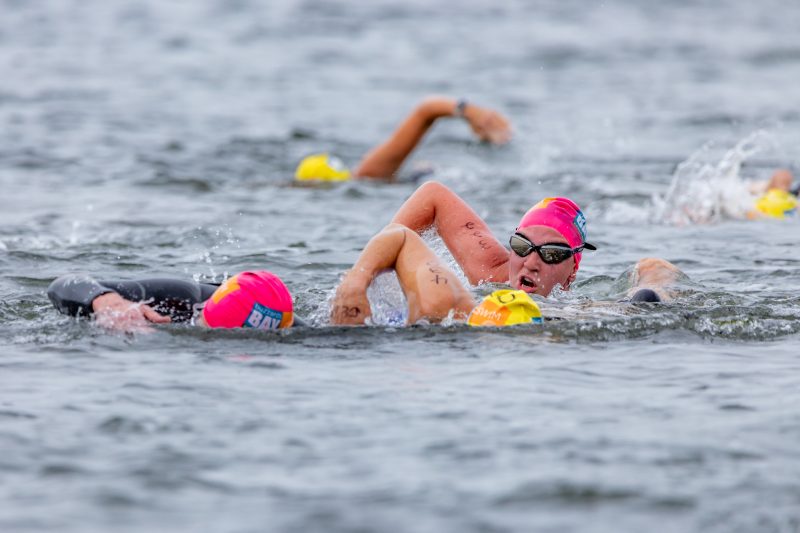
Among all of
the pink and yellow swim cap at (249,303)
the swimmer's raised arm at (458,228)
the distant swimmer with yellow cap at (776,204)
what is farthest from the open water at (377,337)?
the swimmer's raised arm at (458,228)

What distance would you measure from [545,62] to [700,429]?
2131cm

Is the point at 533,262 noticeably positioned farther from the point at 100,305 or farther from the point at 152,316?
the point at 100,305

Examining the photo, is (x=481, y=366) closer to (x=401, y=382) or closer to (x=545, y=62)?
(x=401, y=382)

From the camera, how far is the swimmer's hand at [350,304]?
25.1 ft

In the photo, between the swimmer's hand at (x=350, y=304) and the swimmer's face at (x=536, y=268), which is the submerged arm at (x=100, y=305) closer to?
the swimmer's hand at (x=350, y=304)

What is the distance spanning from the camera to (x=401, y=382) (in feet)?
22.4

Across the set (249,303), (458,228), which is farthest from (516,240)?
(249,303)

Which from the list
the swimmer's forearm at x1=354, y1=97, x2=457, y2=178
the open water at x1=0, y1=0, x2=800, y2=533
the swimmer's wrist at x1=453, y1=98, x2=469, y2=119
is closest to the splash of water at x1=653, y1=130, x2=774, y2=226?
the open water at x1=0, y1=0, x2=800, y2=533

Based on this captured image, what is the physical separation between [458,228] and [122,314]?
111 inches

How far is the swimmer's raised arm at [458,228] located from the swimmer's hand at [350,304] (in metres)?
1.43

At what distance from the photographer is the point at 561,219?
870cm

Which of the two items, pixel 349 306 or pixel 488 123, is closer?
pixel 349 306

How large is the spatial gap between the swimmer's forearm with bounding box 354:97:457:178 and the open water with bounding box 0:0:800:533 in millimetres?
364

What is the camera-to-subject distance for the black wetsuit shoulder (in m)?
7.28
